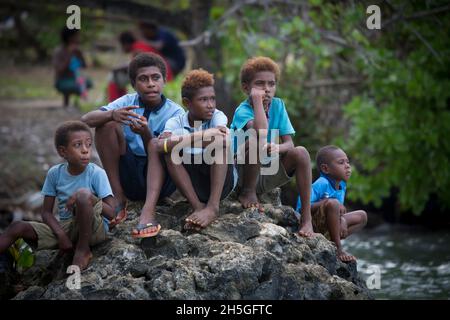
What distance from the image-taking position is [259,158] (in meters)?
5.76

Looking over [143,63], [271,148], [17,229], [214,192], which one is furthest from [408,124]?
[17,229]

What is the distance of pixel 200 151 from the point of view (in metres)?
5.58

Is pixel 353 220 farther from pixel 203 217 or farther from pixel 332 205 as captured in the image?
pixel 203 217

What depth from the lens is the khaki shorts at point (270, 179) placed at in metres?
5.92

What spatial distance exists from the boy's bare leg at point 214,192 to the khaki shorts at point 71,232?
1.82ft

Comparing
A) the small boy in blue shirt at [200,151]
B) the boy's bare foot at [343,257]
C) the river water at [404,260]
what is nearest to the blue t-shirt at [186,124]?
the small boy in blue shirt at [200,151]

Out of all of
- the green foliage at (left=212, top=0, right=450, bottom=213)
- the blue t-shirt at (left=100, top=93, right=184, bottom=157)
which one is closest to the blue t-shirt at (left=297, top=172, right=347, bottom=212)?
the blue t-shirt at (left=100, top=93, right=184, bottom=157)

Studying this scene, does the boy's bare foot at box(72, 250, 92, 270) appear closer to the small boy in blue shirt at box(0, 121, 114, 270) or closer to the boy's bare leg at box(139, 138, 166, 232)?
the small boy in blue shirt at box(0, 121, 114, 270)

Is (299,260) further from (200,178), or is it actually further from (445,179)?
(445,179)

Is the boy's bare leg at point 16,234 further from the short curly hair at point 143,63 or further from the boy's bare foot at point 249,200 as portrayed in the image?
the boy's bare foot at point 249,200

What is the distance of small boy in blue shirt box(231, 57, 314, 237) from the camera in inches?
226

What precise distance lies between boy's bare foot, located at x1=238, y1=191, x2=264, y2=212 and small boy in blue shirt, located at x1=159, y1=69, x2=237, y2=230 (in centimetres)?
12

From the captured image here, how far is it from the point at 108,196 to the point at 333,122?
7.18 metres

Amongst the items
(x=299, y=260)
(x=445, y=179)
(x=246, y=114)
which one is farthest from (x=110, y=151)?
(x=445, y=179)
